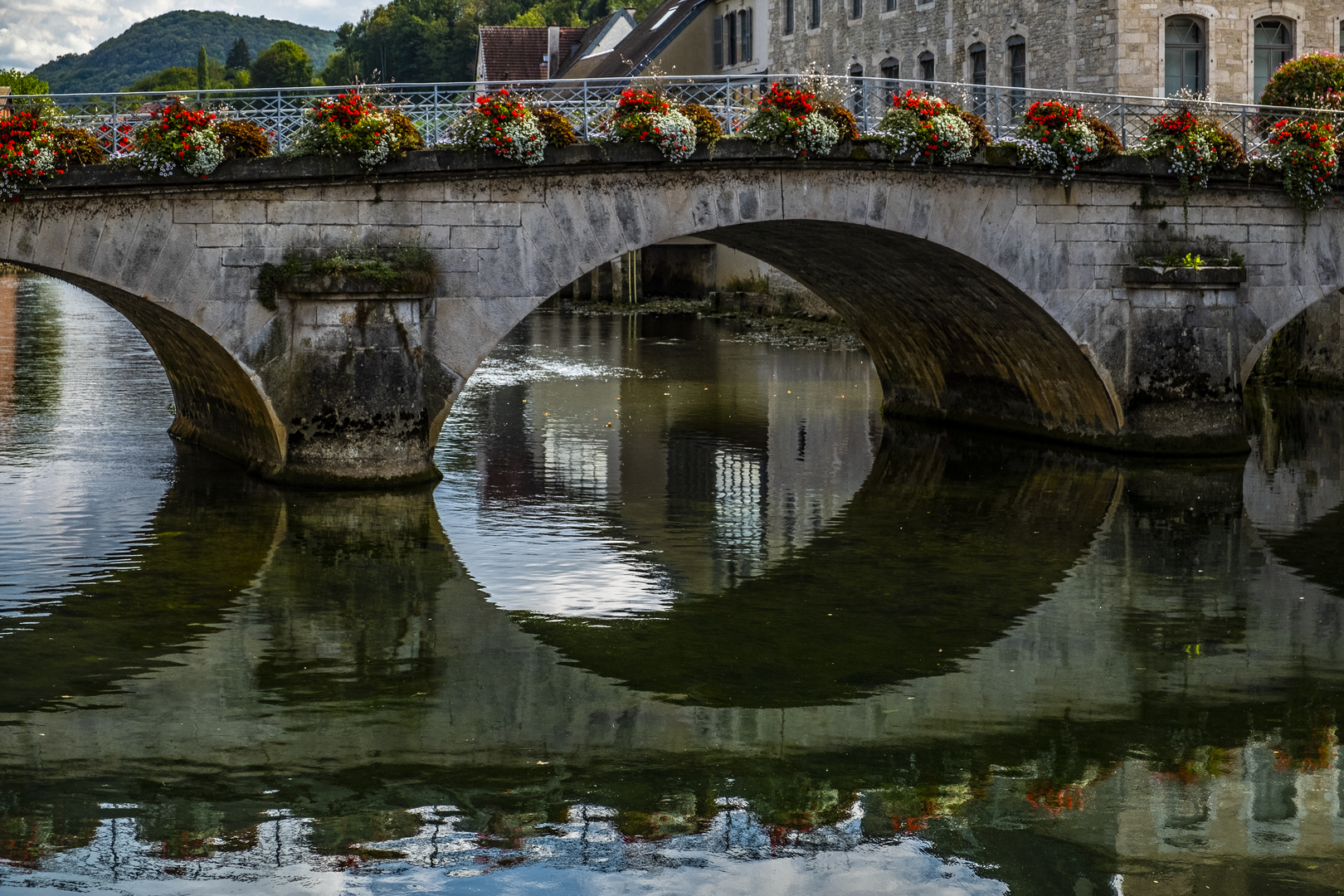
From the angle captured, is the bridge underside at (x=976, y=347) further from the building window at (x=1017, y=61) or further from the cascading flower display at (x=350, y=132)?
the building window at (x=1017, y=61)

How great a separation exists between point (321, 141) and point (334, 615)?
5044mm

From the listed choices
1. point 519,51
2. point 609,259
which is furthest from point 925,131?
point 519,51

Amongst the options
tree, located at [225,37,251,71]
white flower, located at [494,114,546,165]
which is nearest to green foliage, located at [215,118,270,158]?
white flower, located at [494,114,546,165]

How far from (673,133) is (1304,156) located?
6990 mm

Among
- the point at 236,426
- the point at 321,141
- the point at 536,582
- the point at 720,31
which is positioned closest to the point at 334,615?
the point at 536,582

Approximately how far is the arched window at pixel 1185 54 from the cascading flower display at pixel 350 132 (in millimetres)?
14867

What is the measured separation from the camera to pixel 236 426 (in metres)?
16.3

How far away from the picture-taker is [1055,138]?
16.1 meters

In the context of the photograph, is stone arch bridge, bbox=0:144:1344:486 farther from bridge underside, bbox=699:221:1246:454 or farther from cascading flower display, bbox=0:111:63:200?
cascading flower display, bbox=0:111:63:200

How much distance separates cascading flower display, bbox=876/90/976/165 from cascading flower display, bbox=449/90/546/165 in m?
3.60

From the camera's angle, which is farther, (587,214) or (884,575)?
(587,214)

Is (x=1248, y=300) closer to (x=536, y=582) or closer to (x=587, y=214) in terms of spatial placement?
(x=587, y=214)

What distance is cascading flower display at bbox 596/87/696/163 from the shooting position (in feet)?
48.3

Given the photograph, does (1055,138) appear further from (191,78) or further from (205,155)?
(191,78)
